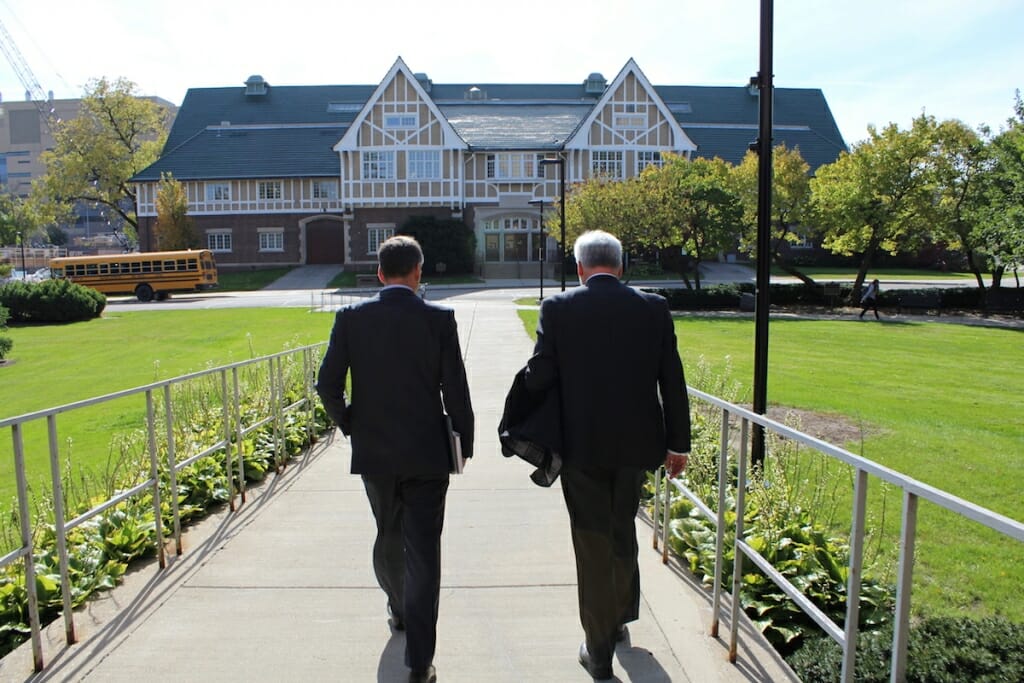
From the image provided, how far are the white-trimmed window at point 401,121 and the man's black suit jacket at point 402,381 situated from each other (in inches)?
1787

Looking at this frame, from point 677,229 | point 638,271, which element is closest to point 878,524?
point 677,229

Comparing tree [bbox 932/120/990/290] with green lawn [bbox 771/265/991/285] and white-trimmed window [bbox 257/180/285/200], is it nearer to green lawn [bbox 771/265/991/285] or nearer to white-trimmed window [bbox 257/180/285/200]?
green lawn [bbox 771/265/991/285]

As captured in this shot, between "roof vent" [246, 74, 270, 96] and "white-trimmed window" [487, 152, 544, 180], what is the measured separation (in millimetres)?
21868

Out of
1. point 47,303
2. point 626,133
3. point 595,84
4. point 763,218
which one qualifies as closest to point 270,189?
point 626,133

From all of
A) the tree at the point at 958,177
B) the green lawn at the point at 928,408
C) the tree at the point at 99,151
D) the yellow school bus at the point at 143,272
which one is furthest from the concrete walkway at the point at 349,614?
the tree at the point at 99,151

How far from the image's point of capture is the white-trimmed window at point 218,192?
52.1m

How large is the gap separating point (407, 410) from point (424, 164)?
1801 inches

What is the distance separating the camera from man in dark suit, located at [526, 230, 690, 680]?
3.70 m

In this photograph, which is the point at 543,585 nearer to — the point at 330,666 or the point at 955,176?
the point at 330,666

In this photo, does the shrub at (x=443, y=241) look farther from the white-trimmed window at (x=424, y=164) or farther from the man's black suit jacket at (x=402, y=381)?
the man's black suit jacket at (x=402, y=381)

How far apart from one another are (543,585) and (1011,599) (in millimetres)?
2787

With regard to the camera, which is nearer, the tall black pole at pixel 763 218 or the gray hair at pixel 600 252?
the gray hair at pixel 600 252

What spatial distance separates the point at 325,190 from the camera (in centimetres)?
5184

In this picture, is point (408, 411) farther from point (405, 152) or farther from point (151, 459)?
point (405, 152)
